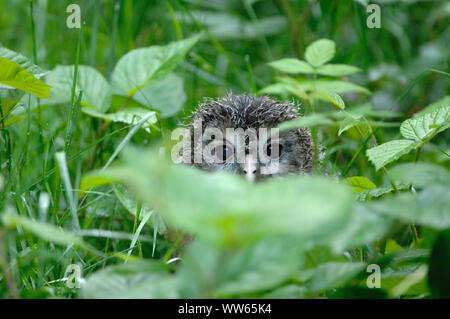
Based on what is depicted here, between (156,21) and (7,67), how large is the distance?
3012mm

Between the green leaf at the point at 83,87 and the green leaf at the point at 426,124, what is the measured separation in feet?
5.29

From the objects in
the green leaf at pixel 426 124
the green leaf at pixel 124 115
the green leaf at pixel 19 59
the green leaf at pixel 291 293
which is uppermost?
the green leaf at pixel 19 59

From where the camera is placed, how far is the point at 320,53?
2.35 meters

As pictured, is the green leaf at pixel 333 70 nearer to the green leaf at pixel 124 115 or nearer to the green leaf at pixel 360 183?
Answer: the green leaf at pixel 360 183

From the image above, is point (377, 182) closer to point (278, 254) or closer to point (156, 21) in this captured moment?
point (278, 254)

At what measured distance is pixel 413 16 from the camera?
5.12 meters

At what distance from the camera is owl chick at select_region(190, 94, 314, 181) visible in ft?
10.00

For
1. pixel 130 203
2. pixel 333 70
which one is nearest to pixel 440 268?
pixel 333 70

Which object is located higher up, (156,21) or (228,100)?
(156,21)

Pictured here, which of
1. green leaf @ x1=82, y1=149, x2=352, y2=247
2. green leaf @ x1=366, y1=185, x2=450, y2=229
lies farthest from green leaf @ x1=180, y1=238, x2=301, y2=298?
green leaf @ x1=366, y1=185, x2=450, y2=229

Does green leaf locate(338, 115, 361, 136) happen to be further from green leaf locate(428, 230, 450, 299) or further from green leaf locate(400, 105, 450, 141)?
green leaf locate(428, 230, 450, 299)

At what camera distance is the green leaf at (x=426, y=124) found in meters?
1.87

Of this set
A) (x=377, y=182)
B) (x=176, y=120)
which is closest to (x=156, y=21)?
(x=176, y=120)

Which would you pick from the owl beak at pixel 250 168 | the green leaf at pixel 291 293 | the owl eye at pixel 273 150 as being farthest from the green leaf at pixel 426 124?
the owl eye at pixel 273 150
